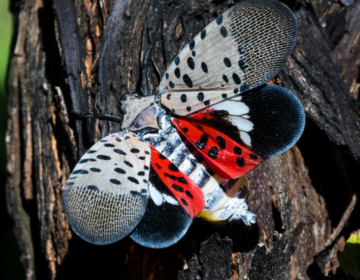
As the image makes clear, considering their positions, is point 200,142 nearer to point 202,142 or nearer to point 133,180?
point 202,142

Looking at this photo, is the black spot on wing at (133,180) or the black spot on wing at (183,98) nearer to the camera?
the black spot on wing at (133,180)

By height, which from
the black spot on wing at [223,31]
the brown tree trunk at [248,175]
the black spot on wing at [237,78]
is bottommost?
the brown tree trunk at [248,175]

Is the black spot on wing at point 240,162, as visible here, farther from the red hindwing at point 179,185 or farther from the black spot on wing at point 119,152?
the black spot on wing at point 119,152

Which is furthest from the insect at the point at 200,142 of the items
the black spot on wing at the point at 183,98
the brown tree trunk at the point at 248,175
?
the brown tree trunk at the point at 248,175

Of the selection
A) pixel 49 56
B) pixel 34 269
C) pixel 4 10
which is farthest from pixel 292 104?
pixel 4 10

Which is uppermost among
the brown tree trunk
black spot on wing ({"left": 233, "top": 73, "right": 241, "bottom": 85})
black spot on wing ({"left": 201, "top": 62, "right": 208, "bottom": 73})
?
black spot on wing ({"left": 201, "top": 62, "right": 208, "bottom": 73})

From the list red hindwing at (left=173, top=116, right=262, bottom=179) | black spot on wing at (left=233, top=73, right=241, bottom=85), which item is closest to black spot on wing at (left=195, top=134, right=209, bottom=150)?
red hindwing at (left=173, top=116, right=262, bottom=179)

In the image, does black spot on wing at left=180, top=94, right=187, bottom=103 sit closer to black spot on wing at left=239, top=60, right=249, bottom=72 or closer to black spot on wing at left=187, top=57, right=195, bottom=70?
black spot on wing at left=187, top=57, right=195, bottom=70

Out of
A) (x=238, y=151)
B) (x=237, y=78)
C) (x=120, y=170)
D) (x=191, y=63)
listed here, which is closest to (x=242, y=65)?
(x=237, y=78)
